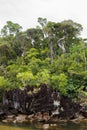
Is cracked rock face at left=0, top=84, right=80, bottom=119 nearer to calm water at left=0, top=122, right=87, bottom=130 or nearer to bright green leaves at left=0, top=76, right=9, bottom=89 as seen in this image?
bright green leaves at left=0, top=76, right=9, bottom=89

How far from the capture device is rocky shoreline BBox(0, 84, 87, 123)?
134ft

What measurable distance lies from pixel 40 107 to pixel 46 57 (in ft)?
55.2

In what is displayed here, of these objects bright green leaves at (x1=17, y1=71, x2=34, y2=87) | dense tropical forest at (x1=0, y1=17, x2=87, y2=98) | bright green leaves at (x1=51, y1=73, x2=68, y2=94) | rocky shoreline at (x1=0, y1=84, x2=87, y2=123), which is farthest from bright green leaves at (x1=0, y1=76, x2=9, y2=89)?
bright green leaves at (x1=51, y1=73, x2=68, y2=94)

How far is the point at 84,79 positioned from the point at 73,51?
792 centimetres

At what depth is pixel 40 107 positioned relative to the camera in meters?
41.0

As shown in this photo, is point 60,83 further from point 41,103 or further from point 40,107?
point 40,107

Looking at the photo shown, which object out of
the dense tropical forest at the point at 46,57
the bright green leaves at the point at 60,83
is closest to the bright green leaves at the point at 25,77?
the dense tropical forest at the point at 46,57

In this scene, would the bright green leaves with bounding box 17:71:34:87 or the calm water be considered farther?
the bright green leaves with bounding box 17:71:34:87

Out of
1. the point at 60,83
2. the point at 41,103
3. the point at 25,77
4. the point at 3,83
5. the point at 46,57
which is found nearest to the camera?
the point at 41,103

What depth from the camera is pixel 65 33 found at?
58219 mm

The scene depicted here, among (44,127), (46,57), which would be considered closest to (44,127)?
(44,127)

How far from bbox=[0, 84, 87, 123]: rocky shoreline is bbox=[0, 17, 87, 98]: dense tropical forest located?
5.07 ft

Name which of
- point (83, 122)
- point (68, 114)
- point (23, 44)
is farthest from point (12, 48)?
point (83, 122)

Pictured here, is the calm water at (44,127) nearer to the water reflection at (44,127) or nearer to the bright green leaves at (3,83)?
the water reflection at (44,127)
